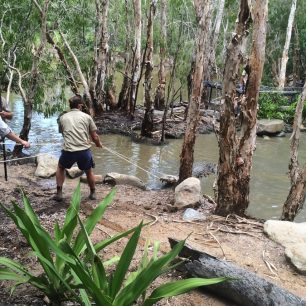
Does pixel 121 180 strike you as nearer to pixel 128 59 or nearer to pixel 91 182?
pixel 91 182

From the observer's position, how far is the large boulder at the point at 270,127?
17.5 metres

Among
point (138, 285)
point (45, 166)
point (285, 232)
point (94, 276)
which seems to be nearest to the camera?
point (138, 285)

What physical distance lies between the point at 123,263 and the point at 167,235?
224 cm

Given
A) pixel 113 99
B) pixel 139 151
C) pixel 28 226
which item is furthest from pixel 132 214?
pixel 113 99

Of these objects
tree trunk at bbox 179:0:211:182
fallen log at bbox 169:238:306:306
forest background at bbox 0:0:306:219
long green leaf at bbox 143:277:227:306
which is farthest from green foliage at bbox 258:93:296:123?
long green leaf at bbox 143:277:227:306

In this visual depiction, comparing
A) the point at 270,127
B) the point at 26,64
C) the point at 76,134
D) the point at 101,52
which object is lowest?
the point at 270,127

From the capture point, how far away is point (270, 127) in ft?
57.5

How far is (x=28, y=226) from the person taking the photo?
318cm

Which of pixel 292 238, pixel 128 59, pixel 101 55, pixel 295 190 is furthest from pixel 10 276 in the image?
pixel 128 59

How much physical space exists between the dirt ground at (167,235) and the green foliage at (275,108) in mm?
13200

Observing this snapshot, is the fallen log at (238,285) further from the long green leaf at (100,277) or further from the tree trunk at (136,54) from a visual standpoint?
the tree trunk at (136,54)

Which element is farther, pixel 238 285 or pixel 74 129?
pixel 74 129

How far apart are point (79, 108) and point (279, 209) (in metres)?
4.95

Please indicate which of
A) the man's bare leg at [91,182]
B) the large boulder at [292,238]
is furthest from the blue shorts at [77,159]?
the large boulder at [292,238]
